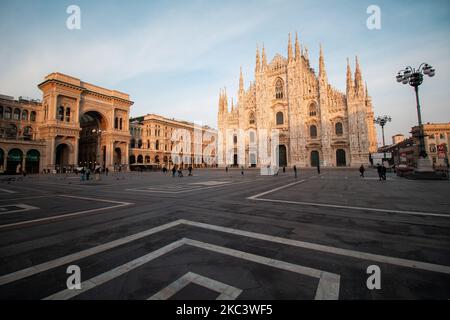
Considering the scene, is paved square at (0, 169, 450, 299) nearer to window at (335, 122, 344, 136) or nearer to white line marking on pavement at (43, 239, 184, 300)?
white line marking on pavement at (43, 239, 184, 300)

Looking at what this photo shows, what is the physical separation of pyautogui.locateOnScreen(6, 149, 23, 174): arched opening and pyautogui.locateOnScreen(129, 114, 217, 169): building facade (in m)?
20.3

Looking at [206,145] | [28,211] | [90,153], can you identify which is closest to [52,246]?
[28,211]

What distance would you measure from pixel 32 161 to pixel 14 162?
95.4 inches

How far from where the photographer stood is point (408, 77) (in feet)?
59.0

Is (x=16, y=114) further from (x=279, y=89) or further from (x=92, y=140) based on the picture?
(x=279, y=89)

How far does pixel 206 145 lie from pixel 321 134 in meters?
47.3

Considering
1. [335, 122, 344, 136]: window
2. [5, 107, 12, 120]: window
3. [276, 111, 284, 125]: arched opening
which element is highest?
[5, 107, 12, 120]: window

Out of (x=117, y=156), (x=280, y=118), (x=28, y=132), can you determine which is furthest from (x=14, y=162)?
(x=280, y=118)

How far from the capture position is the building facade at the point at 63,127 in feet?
119

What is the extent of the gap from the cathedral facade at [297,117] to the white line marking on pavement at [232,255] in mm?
39203

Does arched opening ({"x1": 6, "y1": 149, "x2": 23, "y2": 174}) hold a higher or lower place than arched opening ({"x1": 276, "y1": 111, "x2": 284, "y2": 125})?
lower

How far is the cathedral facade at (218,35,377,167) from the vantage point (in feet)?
117

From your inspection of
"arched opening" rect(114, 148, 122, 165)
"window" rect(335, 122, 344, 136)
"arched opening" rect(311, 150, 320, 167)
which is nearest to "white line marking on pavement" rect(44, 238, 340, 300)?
"arched opening" rect(311, 150, 320, 167)
